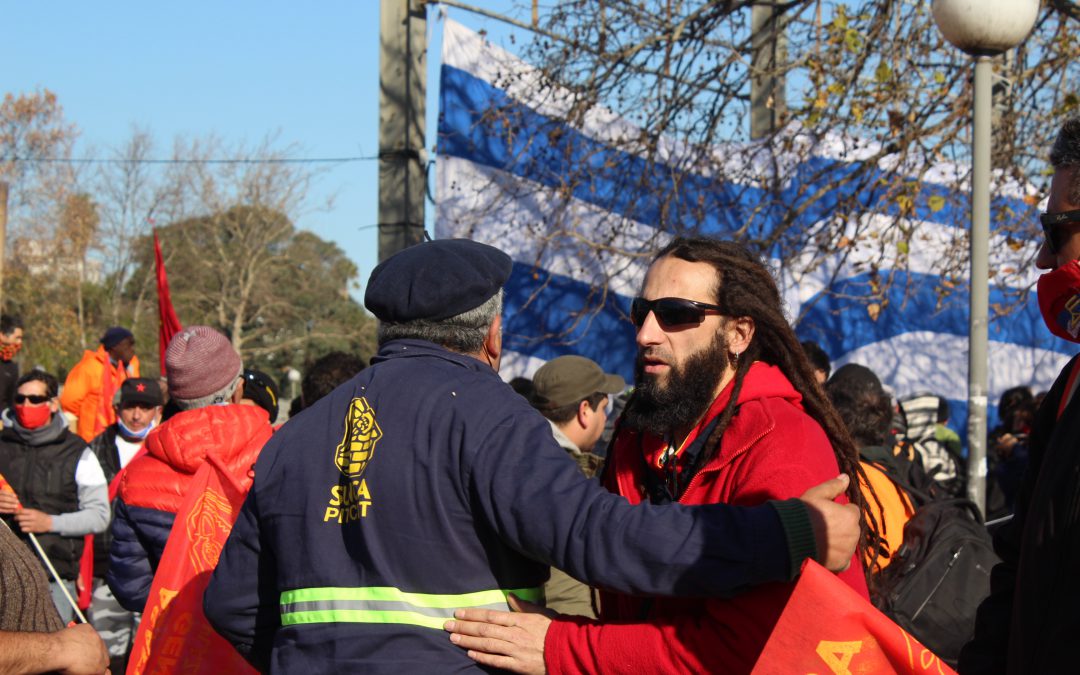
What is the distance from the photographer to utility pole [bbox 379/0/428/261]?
9.33 meters

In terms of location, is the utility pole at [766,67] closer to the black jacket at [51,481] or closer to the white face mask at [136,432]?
the white face mask at [136,432]

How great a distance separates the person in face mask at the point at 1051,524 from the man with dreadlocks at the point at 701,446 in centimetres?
34

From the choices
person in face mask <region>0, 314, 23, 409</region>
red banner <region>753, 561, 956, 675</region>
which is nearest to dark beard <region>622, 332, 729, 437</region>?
red banner <region>753, 561, 956, 675</region>

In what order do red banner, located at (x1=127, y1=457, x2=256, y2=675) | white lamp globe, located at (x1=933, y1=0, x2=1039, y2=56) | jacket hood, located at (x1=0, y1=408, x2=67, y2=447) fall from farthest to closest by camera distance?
jacket hood, located at (x1=0, y1=408, x2=67, y2=447)
white lamp globe, located at (x1=933, y1=0, x2=1039, y2=56)
red banner, located at (x1=127, y1=457, x2=256, y2=675)

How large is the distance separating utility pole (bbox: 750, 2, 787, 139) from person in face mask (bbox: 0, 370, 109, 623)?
5244mm

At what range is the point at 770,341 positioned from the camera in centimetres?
265

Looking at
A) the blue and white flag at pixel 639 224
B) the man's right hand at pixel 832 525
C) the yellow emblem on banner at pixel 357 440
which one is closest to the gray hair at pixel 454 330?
the yellow emblem on banner at pixel 357 440

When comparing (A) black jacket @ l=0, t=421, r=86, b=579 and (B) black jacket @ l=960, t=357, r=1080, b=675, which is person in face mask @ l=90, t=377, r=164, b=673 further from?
(B) black jacket @ l=960, t=357, r=1080, b=675

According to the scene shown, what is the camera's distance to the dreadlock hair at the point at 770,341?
2594 millimetres

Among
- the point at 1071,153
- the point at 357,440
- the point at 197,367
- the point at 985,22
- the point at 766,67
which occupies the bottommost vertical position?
the point at 357,440

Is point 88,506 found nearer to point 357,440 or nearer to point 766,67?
point 357,440

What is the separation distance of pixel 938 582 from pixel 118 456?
17.1 feet

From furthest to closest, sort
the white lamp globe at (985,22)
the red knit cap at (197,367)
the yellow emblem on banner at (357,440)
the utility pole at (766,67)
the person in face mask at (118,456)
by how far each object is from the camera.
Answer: the utility pole at (766,67), the person in face mask at (118,456), the white lamp globe at (985,22), the red knit cap at (197,367), the yellow emblem on banner at (357,440)

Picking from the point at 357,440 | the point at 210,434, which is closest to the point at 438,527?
the point at 357,440
